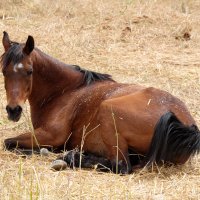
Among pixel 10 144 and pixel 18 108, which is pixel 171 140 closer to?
pixel 18 108

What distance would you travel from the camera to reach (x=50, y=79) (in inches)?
261

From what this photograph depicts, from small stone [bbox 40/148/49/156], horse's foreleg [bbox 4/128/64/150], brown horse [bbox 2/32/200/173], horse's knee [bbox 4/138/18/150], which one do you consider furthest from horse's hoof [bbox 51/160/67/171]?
horse's knee [bbox 4/138/18/150]

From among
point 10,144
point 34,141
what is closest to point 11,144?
point 10,144

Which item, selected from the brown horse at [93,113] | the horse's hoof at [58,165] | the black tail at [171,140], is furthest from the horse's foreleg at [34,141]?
the black tail at [171,140]

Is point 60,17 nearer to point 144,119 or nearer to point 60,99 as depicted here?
point 60,99

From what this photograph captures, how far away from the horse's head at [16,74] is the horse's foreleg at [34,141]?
17.2 inches

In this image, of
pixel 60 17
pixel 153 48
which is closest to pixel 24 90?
pixel 153 48

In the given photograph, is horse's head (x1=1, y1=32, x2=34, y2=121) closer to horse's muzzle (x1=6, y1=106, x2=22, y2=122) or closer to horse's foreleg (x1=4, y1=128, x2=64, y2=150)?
horse's muzzle (x1=6, y1=106, x2=22, y2=122)

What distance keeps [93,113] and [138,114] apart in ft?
2.07

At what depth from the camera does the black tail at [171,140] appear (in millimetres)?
5547

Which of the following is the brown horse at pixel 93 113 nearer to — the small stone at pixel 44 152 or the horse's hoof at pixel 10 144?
the horse's hoof at pixel 10 144

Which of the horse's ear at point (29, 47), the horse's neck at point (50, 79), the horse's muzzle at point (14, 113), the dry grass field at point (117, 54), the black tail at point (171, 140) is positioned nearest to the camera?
the dry grass field at point (117, 54)

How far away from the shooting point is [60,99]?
6.58 meters

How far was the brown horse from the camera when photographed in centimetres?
561
